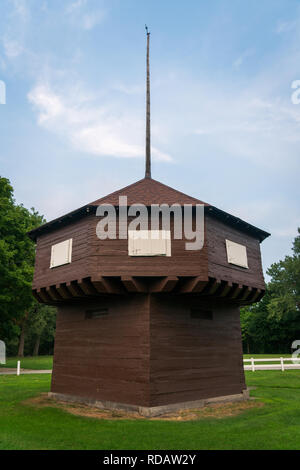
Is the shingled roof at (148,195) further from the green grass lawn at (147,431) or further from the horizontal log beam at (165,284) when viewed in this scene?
the green grass lawn at (147,431)

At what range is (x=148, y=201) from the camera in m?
13.3

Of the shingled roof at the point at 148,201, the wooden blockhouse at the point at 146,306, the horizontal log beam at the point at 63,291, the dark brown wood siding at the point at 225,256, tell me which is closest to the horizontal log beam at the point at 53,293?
the wooden blockhouse at the point at 146,306

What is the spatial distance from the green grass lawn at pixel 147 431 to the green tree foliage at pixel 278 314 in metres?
39.8

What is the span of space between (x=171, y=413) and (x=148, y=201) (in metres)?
7.51

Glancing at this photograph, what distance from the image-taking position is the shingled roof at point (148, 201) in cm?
1330

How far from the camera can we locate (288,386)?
19406 millimetres

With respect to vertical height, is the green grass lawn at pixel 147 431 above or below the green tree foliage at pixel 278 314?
below

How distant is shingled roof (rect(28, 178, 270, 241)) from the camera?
43.7ft

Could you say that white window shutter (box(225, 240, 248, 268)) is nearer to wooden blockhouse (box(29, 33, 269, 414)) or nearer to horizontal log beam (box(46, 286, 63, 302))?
wooden blockhouse (box(29, 33, 269, 414))

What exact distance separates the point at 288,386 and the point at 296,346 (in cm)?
3629

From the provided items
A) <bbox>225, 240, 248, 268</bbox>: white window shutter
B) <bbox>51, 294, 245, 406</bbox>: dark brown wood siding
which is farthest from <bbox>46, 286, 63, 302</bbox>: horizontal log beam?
<bbox>225, 240, 248, 268</bbox>: white window shutter

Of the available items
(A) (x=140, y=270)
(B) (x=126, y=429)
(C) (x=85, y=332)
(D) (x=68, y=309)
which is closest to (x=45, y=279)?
(D) (x=68, y=309)

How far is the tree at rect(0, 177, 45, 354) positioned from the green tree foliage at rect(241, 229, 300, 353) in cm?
3550
